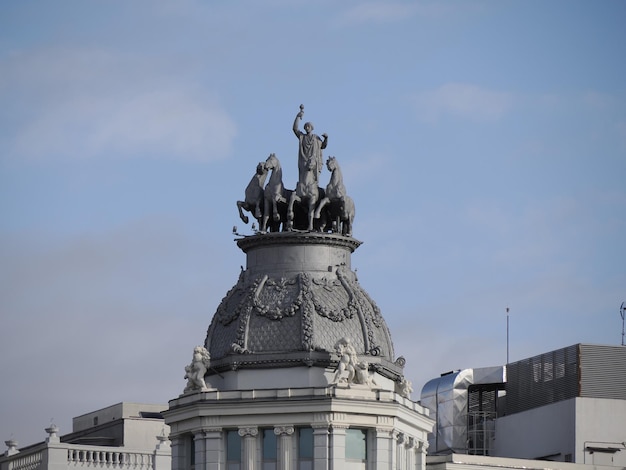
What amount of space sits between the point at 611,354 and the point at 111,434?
2812cm

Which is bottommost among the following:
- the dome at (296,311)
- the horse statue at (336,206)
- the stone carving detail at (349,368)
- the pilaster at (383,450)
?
the pilaster at (383,450)

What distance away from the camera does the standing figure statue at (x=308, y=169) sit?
314 ft

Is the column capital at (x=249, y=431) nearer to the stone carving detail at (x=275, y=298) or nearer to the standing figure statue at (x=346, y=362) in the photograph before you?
the standing figure statue at (x=346, y=362)

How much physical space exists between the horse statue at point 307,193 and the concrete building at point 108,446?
56.1ft

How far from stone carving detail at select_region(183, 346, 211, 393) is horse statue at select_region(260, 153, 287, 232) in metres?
6.46

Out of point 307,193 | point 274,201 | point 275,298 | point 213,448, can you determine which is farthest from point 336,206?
point 213,448

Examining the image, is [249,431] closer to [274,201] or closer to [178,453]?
[178,453]

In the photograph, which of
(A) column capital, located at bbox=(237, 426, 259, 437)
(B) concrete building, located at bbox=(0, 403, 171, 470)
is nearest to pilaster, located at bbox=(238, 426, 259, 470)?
(A) column capital, located at bbox=(237, 426, 259, 437)

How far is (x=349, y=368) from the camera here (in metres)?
91.0

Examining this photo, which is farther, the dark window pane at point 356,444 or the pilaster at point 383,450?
the pilaster at point 383,450

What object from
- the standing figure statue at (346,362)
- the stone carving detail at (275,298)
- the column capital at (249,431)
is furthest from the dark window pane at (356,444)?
the stone carving detail at (275,298)

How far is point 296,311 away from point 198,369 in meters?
4.95

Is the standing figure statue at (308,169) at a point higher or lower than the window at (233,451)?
higher

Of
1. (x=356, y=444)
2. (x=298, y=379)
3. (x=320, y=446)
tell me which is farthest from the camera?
(x=298, y=379)
